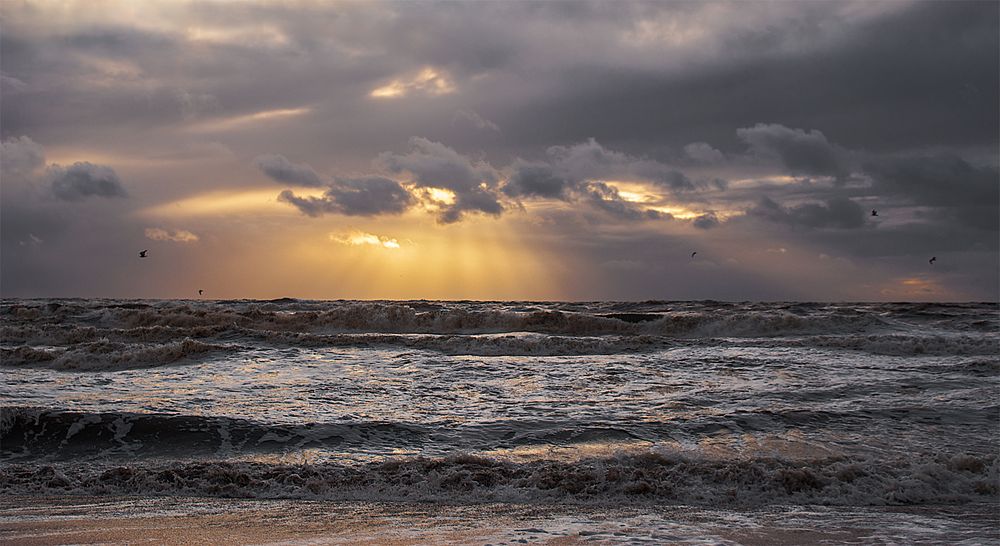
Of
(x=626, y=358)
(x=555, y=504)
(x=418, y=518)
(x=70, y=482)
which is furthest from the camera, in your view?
(x=626, y=358)

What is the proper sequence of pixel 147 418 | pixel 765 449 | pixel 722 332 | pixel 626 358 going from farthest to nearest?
pixel 722 332
pixel 626 358
pixel 147 418
pixel 765 449

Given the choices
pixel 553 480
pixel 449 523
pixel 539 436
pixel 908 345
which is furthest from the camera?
pixel 908 345

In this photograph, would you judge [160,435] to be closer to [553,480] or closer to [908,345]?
[553,480]

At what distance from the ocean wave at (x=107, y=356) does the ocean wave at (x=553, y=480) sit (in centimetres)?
932

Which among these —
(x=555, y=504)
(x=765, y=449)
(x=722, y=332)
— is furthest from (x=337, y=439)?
(x=722, y=332)

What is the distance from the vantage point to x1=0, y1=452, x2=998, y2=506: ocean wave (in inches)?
328

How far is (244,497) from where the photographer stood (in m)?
8.22

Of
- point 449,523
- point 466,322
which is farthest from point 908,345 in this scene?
point 449,523

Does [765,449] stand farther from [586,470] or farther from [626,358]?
[626,358]

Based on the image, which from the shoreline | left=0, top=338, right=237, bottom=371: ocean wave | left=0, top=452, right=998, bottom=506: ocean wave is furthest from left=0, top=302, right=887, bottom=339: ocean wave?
the shoreline

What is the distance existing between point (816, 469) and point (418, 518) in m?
5.09

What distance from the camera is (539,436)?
10883mm

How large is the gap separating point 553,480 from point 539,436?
91.4 inches

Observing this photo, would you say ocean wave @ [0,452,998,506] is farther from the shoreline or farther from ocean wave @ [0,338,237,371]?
ocean wave @ [0,338,237,371]
